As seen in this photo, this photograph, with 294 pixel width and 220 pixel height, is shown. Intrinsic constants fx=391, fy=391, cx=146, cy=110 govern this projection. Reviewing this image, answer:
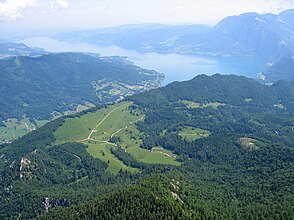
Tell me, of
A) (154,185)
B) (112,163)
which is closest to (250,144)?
(112,163)

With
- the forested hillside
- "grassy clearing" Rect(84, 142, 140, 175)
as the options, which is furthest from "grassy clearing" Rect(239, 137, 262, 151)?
"grassy clearing" Rect(84, 142, 140, 175)

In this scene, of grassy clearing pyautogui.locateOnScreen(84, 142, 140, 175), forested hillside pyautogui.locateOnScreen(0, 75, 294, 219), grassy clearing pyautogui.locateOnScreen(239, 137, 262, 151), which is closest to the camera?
forested hillside pyautogui.locateOnScreen(0, 75, 294, 219)

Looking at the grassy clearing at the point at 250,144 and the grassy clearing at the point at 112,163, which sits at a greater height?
the grassy clearing at the point at 250,144

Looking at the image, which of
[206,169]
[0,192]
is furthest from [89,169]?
[206,169]

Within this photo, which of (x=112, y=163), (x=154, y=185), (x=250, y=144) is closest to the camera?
(x=154, y=185)

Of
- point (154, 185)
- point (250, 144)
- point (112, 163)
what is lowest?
point (112, 163)

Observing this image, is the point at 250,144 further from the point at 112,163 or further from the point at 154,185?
the point at 154,185

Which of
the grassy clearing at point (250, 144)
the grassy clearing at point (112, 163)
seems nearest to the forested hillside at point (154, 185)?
the grassy clearing at point (250, 144)

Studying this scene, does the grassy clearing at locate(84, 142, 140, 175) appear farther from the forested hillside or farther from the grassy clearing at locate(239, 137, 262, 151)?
the grassy clearing at locate(239, 137, 262, 151)

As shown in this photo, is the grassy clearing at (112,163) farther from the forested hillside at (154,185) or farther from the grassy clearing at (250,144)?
the grassy clearing at (250,144)

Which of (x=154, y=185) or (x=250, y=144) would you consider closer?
(x=154, y=185)

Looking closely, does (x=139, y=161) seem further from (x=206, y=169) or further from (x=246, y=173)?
(x=246, y=173)
